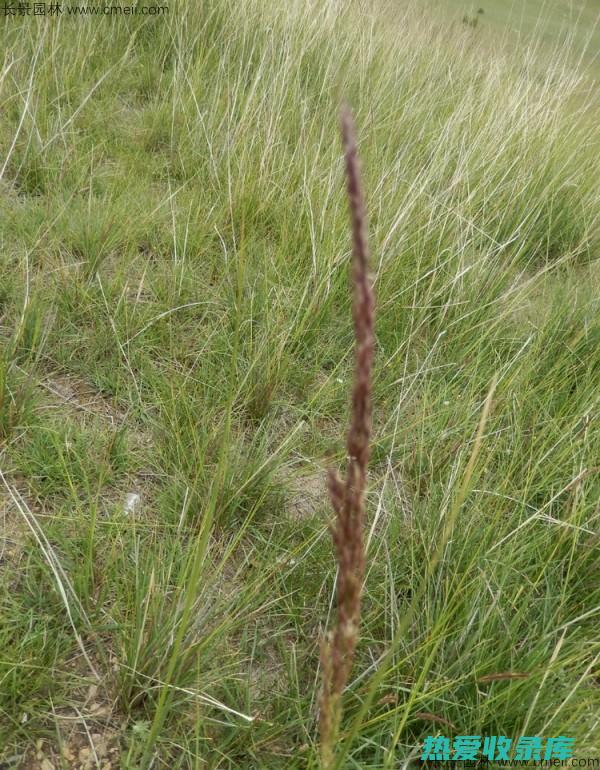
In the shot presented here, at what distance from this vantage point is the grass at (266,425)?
1.10 metres

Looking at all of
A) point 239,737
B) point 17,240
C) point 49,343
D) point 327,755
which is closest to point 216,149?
point 17,240

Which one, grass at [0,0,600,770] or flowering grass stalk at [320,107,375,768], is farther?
grass at [0,0,600,770]

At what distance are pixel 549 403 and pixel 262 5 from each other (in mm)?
3120

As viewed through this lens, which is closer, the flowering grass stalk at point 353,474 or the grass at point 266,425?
the flowering grass stalk at point 353,474

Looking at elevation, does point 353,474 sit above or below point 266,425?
above

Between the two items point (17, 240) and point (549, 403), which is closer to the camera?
point (549, 403)

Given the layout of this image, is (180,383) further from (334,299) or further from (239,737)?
(239,737)

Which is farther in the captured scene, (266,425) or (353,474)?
(266,425)

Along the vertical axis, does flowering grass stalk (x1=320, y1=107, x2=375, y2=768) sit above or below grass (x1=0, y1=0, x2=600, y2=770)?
above

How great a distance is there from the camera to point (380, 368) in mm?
1860

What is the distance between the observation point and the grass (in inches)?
43.1

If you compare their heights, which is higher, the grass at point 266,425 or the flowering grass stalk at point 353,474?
the flowering grass stalk at point 353,474

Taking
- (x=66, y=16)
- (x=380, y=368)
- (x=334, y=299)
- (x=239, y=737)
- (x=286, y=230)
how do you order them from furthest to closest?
(x=66, y=16) < (x=286, y=230) < (x=334, y=299) < (x=380, y=368) < (x=239, y=737)

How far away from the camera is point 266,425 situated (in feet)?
5.51
